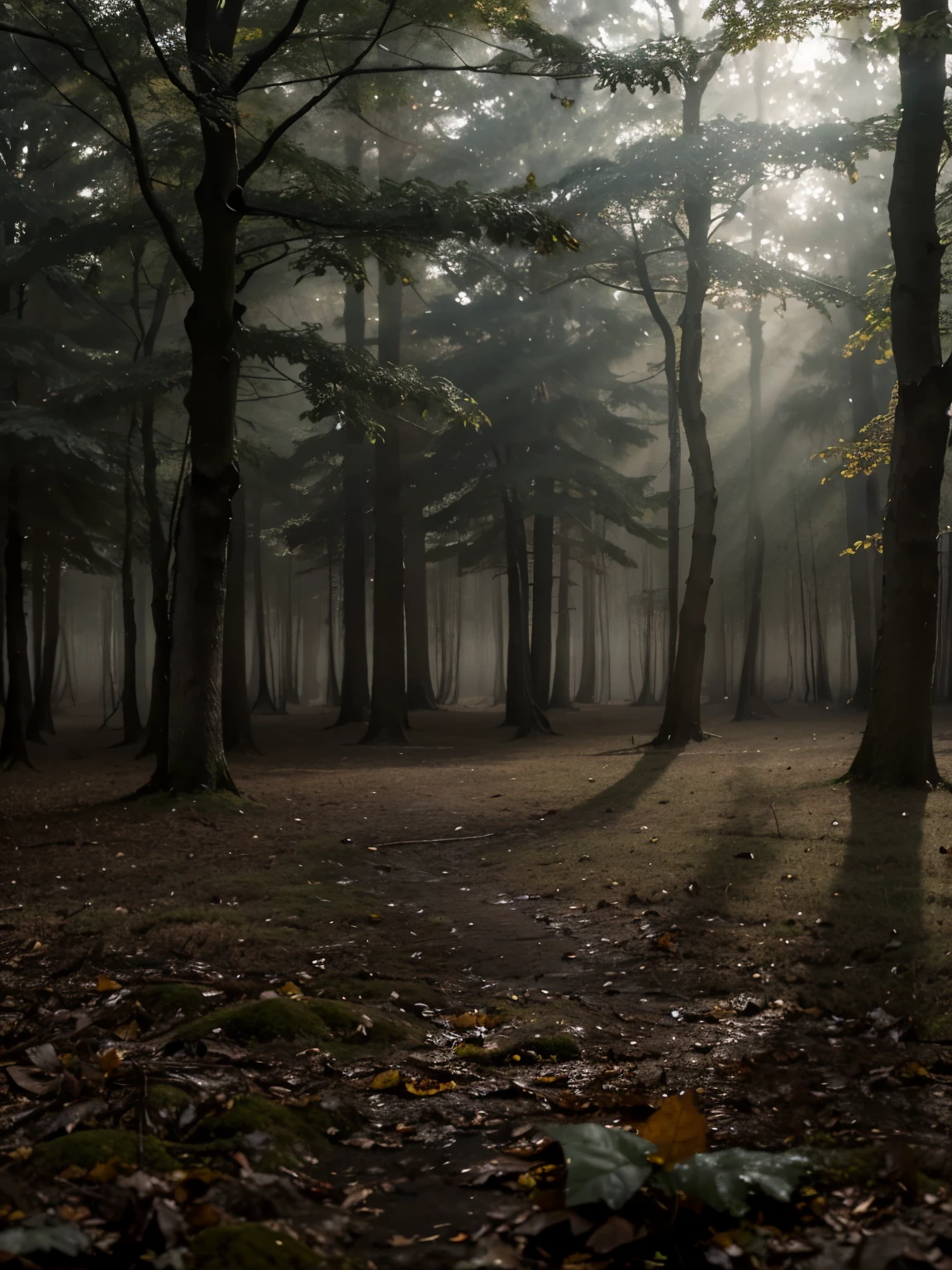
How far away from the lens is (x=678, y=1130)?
8.95 ft

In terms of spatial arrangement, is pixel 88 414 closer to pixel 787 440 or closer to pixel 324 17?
pixel 324 17

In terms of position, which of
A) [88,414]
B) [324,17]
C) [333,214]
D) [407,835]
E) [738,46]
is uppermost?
[324,17]

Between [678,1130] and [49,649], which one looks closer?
[678,1130]

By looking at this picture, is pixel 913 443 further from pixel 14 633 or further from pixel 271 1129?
pixel 14 633

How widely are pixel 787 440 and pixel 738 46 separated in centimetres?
2147

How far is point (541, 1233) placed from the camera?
102 inches

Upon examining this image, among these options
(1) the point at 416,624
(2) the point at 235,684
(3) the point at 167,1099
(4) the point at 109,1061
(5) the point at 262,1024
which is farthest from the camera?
(1) the point at 416,624

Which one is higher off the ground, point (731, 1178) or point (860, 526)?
point (860, 526)

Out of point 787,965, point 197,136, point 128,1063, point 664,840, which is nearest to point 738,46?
point 197,136

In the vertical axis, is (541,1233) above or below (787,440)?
below

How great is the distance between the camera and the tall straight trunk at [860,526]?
2570 centimetres

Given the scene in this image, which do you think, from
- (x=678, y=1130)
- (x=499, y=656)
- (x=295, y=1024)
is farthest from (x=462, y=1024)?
(x=499, y=656)

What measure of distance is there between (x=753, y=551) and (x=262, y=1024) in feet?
89.6

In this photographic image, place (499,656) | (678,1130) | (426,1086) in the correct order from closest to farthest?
1. (678,1130)
2. (426,1086)
3. (499,656)
